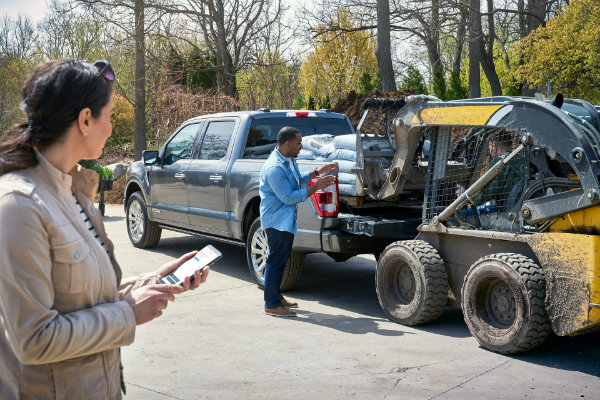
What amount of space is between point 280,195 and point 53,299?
194 inches

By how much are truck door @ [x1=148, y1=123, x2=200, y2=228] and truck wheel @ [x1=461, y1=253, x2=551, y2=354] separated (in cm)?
475

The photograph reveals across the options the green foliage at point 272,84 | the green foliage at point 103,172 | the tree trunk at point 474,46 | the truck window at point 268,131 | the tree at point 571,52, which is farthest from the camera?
the green foliage at point 272,84

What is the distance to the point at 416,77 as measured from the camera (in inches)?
1268

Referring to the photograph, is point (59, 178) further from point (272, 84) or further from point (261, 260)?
point (272, 84)

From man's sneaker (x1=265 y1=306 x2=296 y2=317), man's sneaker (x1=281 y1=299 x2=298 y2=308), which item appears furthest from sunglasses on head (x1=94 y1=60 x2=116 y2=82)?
man's sneaker (x1=281 y1=299 x2=298 y2=308)

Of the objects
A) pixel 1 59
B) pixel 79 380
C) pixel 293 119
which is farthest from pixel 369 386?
pixel 1 59

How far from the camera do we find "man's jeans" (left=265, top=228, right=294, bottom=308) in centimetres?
691

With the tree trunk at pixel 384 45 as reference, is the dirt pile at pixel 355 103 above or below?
below

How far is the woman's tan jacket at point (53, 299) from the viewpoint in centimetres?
184

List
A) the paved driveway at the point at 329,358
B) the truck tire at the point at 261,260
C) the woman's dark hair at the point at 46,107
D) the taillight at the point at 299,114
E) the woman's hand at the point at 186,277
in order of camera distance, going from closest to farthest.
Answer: the woman's dark hair at the point at 46,107
the woman's hand at the point at 186,277
the paved driveway at the point at 329,358
the truck tire at the point at 261,260
the taillight at the point at 299,114

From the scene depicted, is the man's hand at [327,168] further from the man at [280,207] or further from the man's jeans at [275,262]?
the man's jeans at [275,262]

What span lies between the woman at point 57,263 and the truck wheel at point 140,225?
342 inches

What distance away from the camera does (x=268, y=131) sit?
8766 millimetres

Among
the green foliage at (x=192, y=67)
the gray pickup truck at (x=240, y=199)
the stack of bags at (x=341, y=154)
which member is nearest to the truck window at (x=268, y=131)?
the gray pickup truck at (x=240, y=199)
